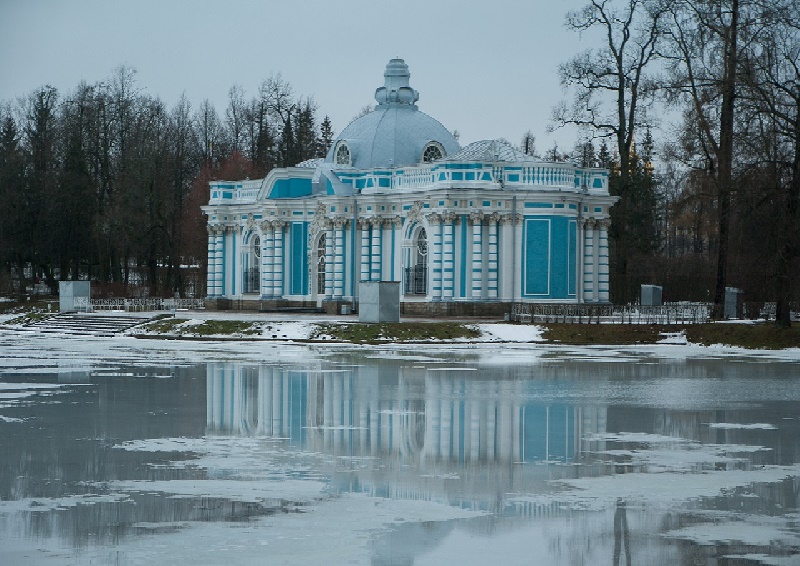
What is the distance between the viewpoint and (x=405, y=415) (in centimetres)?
1970

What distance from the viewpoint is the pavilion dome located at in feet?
189

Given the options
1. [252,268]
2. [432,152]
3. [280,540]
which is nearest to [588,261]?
[432,152]

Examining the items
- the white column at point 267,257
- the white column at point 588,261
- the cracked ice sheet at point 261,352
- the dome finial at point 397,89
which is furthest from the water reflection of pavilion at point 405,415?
the dome finial at point 397,89

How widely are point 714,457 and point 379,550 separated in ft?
21.5

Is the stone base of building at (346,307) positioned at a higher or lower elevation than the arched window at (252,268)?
lower

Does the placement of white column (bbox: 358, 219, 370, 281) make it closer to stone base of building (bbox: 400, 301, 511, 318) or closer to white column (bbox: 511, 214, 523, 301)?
stone base of building (bbox: 400, 301, 511, 318)

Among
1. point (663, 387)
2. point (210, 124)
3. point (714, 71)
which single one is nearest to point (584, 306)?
point (714, 71)

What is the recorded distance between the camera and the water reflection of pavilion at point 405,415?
16.0 metres

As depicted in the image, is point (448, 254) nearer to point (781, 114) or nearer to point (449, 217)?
point (449, 217)

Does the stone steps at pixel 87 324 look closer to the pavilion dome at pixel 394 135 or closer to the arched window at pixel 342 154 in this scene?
the pavilion dome at pixel 394 135

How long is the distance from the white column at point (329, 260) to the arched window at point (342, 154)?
144 inches

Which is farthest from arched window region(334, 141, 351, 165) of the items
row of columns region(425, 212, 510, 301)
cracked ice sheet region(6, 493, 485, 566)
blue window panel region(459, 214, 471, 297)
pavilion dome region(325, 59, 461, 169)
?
cracked ice sheet region(6, 493, 485, 566)

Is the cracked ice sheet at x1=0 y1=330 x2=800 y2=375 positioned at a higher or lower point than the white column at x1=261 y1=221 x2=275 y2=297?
lower

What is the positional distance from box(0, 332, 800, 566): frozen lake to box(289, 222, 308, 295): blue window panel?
3187cm
